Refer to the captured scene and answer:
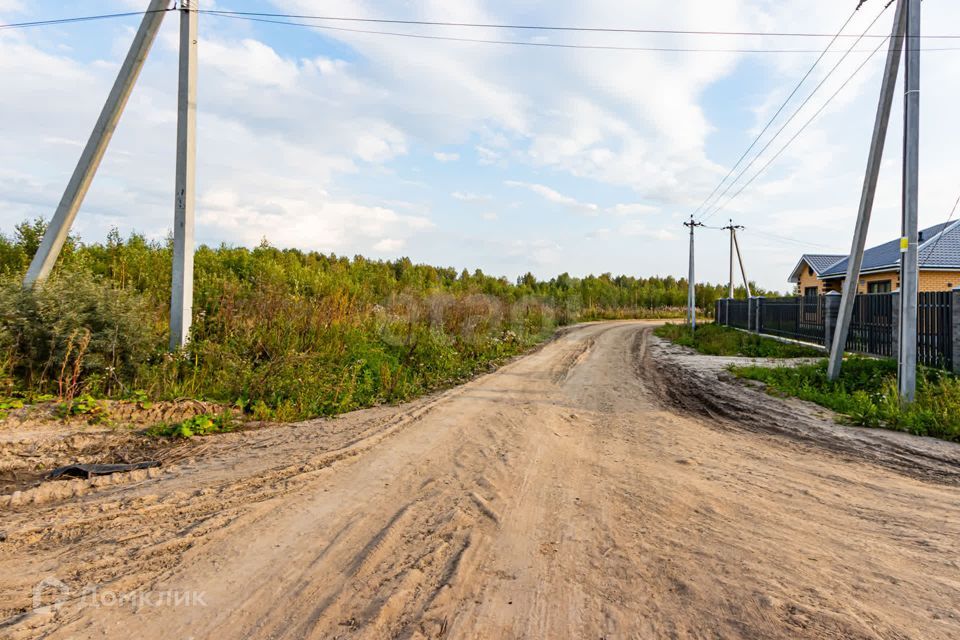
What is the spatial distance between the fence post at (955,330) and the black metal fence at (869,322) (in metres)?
0.07

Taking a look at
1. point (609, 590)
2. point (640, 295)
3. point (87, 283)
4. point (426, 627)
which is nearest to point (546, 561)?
point (609, 590)

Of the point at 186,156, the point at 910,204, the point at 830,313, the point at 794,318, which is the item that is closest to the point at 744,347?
the point at 830,313

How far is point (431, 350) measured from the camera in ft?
37.1

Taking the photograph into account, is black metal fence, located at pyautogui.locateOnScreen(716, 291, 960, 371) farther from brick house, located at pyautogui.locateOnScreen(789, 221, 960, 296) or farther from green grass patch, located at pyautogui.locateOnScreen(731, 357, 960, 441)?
brick house, located at pyautogui.locateOnScreen(789, 221, 960, 296)

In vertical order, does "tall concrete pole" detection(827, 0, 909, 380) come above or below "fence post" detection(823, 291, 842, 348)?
above

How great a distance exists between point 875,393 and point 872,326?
6.02m

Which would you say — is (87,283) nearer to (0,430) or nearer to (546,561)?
(0,430)

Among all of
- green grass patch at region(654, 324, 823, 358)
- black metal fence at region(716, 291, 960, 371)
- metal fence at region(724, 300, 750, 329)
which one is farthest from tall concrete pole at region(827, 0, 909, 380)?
metal fence at region(724, 300, 750, 329)

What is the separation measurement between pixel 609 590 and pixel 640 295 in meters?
49.9

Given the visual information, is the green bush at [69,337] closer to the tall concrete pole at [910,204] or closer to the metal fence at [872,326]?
the tall concrete pole at [910,204]

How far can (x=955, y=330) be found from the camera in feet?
29.8

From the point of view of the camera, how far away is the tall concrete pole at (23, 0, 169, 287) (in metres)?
8.50

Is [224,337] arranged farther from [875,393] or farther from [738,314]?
[738,314]

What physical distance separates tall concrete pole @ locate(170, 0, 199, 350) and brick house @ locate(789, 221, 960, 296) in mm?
21323
